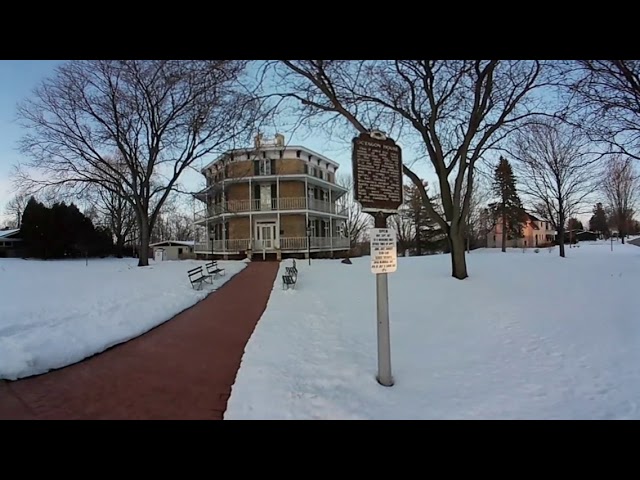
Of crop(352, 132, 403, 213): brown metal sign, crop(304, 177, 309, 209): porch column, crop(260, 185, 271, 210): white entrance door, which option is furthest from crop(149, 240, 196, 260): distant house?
crop(352, 132, 403, 213): brown metal sign

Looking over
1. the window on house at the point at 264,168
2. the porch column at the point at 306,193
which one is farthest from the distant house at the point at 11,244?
the porch column at the point at 306,193

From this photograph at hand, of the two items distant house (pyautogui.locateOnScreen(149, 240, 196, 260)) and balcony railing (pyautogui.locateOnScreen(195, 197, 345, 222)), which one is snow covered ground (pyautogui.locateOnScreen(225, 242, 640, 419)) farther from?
distant house (pyautogui.locateOnScreen(149, 240, 196, 260))

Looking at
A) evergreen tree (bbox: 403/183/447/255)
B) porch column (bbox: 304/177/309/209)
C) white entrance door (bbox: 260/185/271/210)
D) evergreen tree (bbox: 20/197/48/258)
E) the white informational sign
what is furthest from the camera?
evergreen tree (bbox: 403/183/447/255)

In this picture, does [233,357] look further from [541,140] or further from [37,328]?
[541,140]

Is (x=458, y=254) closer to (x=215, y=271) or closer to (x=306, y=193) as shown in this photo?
(x=215, y=271)

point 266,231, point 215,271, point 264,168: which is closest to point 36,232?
point 266,231

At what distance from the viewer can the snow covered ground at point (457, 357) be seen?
12.0 feet

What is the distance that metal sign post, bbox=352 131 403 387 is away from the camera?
422 cm

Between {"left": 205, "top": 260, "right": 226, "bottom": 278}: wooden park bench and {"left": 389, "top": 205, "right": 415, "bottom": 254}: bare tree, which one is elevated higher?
{"left": 389, "top": 205, "right": 415, "bottom": 254}: bare tree

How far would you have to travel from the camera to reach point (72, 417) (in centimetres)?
349

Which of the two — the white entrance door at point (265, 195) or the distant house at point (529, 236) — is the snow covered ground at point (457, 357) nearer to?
the white entrance door at point (265, 195)

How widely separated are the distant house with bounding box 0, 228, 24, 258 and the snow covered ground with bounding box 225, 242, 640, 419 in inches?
1311

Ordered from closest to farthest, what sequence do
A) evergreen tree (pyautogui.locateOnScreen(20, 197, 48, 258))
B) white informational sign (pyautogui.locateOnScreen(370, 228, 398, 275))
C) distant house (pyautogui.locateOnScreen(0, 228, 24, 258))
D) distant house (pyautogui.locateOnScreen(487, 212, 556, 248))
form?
white informational sign (pyautogui.locateOnScreen(370, 228, 398, 275)) < evergreen tree (pyautogui.locateOnScreen(20, 197, 48, 258)) < distant house (pyautogui.locateOnScreen(0, 228, 24, 258)) < distant house (pyautogui.locateOnScreen(487, 212, 556, 248))

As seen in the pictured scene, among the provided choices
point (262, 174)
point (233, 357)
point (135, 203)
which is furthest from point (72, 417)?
point (262, 174)
